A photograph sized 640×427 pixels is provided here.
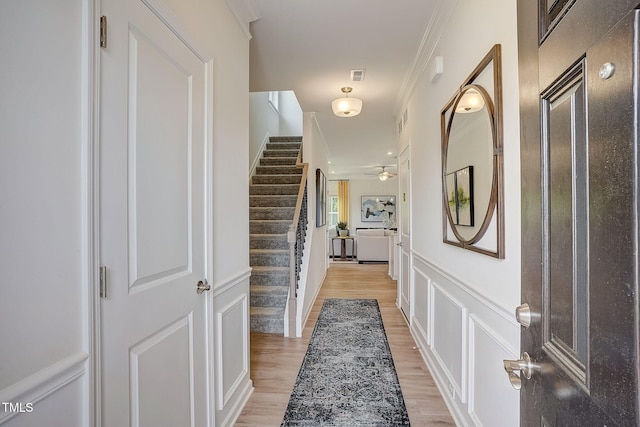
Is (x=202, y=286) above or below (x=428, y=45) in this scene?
below

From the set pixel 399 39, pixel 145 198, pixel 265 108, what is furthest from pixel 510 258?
pixel 265 108

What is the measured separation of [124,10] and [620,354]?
150 centimetres

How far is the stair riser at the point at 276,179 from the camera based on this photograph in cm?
546

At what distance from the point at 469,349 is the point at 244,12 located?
8.07 ft

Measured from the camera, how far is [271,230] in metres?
4.52

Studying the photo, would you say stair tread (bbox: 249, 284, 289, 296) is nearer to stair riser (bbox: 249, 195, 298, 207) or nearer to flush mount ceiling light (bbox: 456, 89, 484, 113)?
stair riser (bbox: 249, 195, 298, 207)

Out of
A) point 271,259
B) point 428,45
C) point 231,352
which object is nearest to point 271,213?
point 271,259

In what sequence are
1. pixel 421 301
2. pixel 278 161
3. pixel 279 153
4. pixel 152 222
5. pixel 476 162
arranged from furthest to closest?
pixel 279 153
pixel 278 161
pixel 421 301
pixel 476 162
pixel 152 222

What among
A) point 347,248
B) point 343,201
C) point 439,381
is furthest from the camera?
point 343,201

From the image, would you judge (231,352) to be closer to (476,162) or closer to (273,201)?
(476,162)

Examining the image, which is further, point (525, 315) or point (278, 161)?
point (278, 161)

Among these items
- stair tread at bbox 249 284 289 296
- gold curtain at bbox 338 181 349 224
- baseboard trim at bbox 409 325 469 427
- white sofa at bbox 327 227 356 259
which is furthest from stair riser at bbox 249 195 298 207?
gold curtain at bbox 338 181 349 224

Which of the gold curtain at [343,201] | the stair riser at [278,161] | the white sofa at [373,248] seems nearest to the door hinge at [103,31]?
the stair riser at [278,161]

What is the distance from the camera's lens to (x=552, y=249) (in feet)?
2.23
